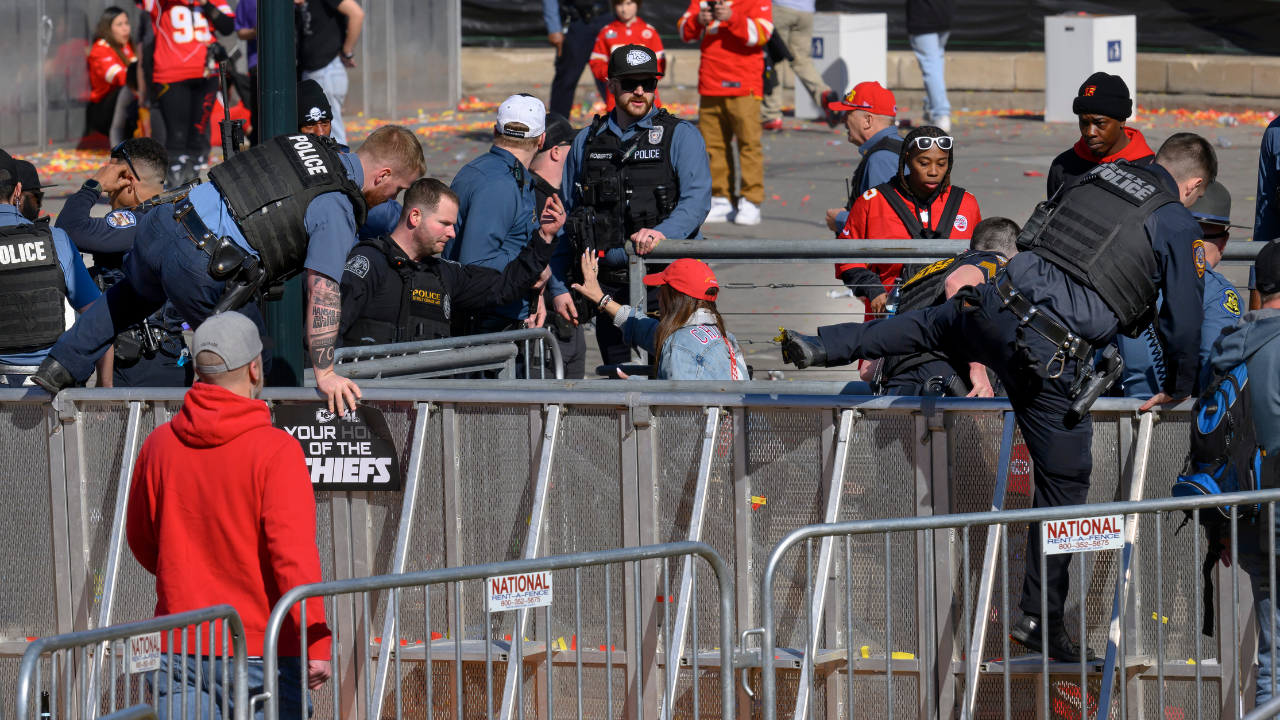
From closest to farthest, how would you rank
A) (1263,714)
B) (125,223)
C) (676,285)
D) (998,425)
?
(1263,714), (998,425), (676,285), (125,223)

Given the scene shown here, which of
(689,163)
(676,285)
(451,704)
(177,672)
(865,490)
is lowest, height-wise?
(451,704)

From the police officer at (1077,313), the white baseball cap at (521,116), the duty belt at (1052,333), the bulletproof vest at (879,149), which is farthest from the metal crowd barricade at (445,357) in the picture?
the duty belt at (1052,333)

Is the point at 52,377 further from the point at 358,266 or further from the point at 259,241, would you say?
the point at 358,266

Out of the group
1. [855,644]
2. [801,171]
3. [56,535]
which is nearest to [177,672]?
[56,535]

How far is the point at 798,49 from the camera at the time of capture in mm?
17547

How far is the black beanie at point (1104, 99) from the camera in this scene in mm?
7348

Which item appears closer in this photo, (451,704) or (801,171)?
(451,704)

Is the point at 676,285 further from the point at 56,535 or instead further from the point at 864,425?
the point at 56,535

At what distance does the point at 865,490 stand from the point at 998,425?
52 centimetres

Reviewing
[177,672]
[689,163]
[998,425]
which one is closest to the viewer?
[177,672]

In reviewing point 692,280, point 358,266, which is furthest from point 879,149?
point 358,266

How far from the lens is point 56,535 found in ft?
19.9

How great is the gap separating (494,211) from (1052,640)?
3.67 meters

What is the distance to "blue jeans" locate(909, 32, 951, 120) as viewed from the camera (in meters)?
16.7
